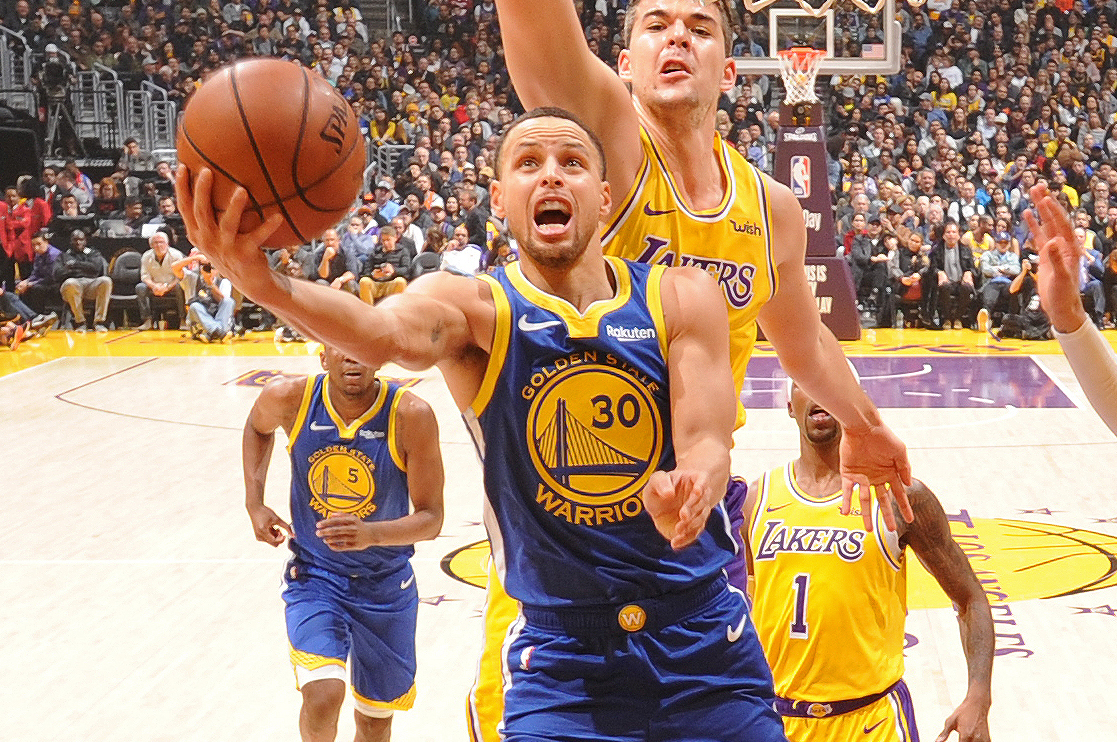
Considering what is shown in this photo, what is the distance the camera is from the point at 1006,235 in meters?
17.6

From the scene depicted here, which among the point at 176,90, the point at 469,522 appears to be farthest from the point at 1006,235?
the point at 176,90

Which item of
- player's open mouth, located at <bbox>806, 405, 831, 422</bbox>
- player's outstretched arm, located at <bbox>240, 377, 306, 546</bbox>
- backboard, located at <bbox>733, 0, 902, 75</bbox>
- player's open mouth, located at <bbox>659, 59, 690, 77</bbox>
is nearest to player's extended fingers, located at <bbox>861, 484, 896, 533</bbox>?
player's open mouth, located at <bbox>806, 405, 831, 422</bbox>

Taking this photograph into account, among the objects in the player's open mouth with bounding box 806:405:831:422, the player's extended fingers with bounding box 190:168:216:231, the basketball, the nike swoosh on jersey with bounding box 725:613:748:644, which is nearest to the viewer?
the player's extended fingers with bounding box 190:168:216:231

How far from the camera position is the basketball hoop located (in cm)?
1581

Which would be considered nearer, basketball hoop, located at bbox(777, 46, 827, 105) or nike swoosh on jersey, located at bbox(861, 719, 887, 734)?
nike swoosh on jersey, located at bbox(861, 719, 887, 734)

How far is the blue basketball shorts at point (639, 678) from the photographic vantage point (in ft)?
9.11

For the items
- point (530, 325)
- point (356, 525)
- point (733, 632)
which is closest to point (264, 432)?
point (356, 525)

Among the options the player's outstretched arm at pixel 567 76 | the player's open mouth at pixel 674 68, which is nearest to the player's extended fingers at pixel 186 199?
the player's outstretched arm at pixel 567 76

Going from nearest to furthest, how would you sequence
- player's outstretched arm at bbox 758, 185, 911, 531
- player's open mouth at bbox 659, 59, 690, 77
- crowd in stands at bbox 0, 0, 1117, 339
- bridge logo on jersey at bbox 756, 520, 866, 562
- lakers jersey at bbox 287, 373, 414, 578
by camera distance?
player's open mouth at bbox 659, 59, 690, 77 → player's outstretched arm at bbox 758, 185, 911, 531 → bridge logo on jersey at bbox 756, 520, 866, 562 → lakers jersey at bbox 287, 373, 414, 578 → crowd in stands at bbox 0, 0, 1117, 339

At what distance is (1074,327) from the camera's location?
2.92 m

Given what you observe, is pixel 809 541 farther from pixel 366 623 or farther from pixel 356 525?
pixel 366 623

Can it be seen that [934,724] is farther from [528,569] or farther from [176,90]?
[176,90]

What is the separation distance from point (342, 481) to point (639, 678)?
8.84 ft

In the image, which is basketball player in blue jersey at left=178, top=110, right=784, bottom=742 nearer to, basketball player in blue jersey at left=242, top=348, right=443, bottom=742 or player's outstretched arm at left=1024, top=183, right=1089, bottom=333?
player's outstretched arm at left=1024, top=183, right=1089, bottom=333
